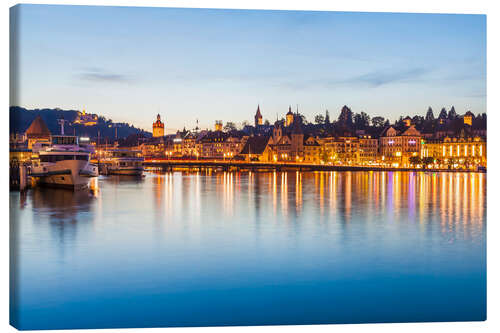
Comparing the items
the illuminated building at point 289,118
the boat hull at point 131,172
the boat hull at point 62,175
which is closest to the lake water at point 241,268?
the boat hull at point 62,175

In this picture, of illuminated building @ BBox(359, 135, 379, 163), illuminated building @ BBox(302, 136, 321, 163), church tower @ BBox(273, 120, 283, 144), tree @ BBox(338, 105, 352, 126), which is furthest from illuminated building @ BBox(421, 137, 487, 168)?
church tower @ BBox(273, 120, 283, 144)

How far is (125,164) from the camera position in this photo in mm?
65375

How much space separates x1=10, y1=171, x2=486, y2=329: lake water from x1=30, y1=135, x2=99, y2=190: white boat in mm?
12910

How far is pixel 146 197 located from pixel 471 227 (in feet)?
66.5

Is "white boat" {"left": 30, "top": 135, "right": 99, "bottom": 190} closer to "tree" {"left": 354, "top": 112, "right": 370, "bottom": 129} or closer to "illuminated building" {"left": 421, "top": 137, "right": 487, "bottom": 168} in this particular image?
"illuminated building" {"left": 421, "top": 137, "right": 487, "bottom": 168}

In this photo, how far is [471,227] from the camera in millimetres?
20453

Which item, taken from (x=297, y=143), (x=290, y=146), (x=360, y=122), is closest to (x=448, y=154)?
(x=360, y=122)

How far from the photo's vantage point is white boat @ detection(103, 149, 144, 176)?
212 feet

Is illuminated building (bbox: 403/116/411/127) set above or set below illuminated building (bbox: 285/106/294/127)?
below

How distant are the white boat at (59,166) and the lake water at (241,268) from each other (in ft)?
42.4

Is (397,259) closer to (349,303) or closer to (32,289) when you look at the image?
(349,303)

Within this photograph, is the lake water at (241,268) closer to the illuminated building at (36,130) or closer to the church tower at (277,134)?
the illuminated building at (36,130)
